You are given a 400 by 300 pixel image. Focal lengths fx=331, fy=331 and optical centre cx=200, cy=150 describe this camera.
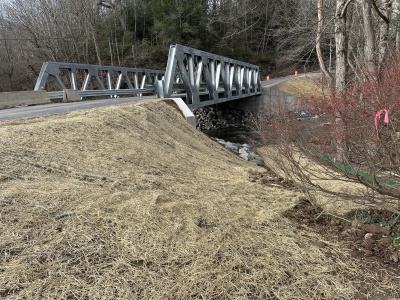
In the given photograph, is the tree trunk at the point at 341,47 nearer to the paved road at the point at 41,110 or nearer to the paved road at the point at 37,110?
the paved road at the point at 41,110

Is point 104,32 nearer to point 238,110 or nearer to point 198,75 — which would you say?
point 238,110

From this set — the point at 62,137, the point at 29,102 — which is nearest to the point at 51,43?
the point at 29,102

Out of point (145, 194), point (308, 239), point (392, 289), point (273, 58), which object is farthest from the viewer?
point (273, 58)

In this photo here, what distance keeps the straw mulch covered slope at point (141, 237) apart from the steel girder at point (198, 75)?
7483 millimetres

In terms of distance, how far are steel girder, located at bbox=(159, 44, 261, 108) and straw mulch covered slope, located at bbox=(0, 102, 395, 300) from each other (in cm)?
748

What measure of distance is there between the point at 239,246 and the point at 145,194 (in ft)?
4.71

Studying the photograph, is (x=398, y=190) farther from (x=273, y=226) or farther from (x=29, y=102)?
(x=29, y=102)

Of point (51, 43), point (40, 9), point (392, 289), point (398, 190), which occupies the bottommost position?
point (392, 289)

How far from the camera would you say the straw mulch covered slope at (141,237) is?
2.46m

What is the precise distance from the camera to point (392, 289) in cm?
261

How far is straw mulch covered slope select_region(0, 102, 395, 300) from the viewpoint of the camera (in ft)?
8.09

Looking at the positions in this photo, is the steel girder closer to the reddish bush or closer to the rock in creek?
the rock in creek

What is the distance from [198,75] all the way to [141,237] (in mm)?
11612

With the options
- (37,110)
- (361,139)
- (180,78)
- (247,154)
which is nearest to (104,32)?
(180,78)
